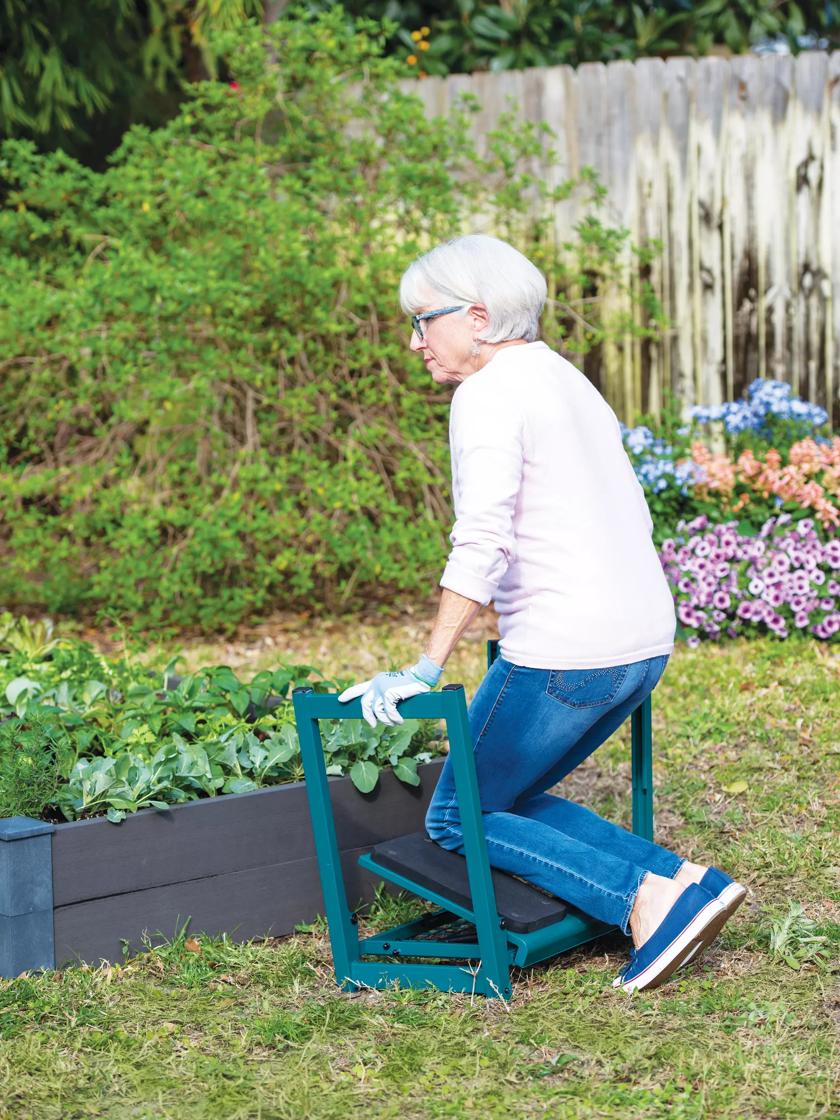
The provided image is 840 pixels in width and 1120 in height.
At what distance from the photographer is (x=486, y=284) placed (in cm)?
268

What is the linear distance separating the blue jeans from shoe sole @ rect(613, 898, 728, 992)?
0.31 ft

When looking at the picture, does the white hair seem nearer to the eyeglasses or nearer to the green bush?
the eyeglasses

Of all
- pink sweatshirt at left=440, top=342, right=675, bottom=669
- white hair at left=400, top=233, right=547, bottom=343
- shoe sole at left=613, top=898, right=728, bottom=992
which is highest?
white hair at left=400, top=233, right=547, bottom=343

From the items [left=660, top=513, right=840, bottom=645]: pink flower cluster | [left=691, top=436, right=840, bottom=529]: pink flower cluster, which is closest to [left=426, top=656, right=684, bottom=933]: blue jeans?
[left=660, top=513, right=840, bottom=645]: pink flower cluster

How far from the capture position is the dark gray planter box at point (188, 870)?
110 inches

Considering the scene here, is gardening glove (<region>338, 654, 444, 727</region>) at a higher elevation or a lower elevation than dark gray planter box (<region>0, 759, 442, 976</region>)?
higher

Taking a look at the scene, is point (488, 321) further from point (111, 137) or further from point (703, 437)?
point (111, 137)

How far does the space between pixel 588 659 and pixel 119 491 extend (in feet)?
11.8

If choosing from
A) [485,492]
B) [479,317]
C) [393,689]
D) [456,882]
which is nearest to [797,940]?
[456,882]

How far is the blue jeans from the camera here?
2623 millimetres

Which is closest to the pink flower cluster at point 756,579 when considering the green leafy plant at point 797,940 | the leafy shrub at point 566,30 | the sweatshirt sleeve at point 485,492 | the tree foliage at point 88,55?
the green leafy plant at point 797,940

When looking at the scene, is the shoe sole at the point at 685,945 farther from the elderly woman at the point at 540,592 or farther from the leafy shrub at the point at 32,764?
the leafy shrub at the point at 32,764

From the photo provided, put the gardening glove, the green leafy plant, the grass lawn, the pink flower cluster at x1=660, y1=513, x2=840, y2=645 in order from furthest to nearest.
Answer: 1. the pink flower cluster at x1=660, y1=513, x2=840, y2=645
2. the green leafy plant
3. the gardening glove
4. the grass lawn

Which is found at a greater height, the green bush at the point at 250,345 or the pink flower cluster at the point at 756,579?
the green bush at the point at 250,345
